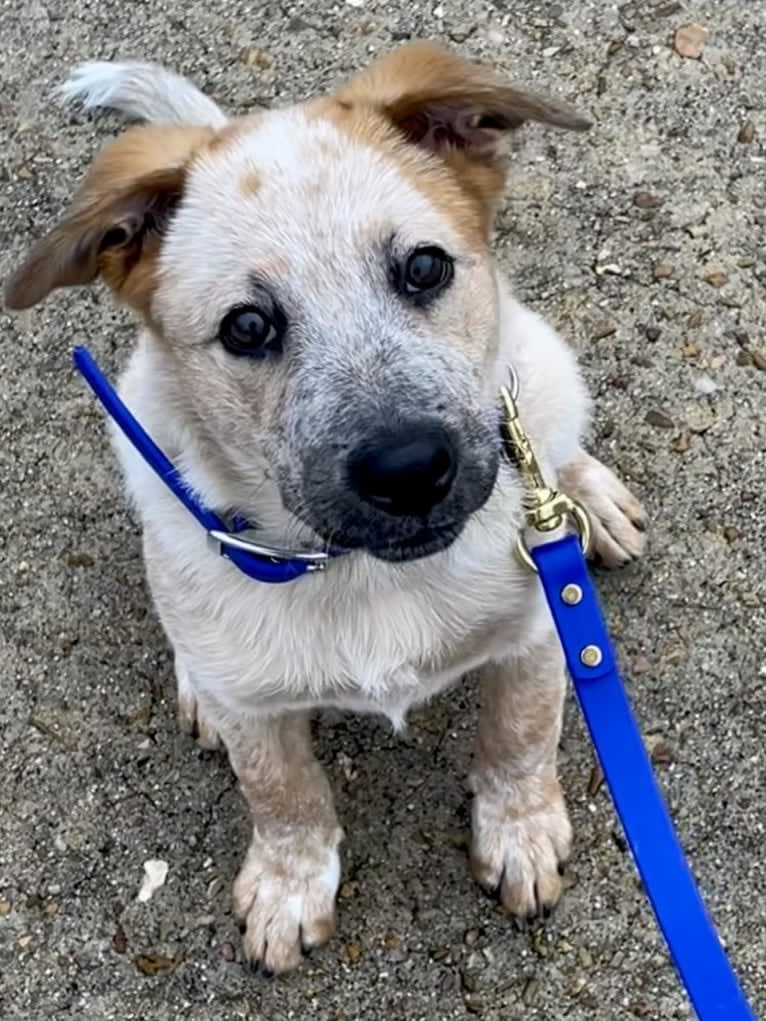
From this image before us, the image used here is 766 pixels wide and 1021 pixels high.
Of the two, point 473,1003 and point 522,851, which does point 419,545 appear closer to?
point 522,851

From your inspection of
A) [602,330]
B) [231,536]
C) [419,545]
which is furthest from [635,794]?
[602,330]

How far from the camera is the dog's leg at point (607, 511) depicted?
3840 millimetres

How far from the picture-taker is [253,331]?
106 inches

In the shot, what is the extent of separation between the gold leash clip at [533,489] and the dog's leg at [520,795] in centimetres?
49

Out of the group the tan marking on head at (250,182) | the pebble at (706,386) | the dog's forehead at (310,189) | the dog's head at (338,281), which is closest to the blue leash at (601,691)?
the dog's head at (338,281)

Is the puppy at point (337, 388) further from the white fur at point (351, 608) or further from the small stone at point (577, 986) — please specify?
the small stone at point (577, 986)

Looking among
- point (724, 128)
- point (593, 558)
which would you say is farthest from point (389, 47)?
point (593, 558)

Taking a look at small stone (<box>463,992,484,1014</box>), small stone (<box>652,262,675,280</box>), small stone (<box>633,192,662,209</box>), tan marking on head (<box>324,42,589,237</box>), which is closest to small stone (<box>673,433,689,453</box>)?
small stone (<box>652,262,675,280</box>)

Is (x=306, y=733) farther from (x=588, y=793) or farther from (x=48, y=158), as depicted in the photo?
(x=48, y=158)

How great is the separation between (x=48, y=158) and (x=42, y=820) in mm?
1992

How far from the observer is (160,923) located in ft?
12.1

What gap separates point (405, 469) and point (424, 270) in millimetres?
382

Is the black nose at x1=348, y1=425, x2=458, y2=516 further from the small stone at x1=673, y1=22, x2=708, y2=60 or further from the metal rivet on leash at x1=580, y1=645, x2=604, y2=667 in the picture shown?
the small stone at x1=673, y1=22, x2=708, y2=60

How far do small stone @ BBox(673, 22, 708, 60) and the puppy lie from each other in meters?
1.66
